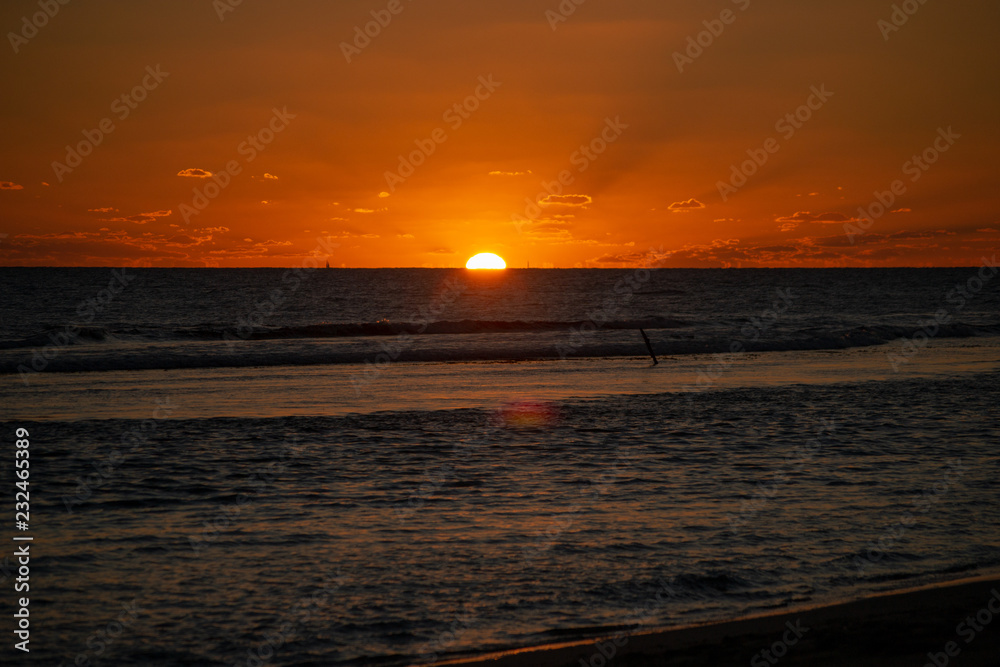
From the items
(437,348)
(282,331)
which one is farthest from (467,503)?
(282,331)

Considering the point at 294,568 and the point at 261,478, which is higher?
the point at 261,478

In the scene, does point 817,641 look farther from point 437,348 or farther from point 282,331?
point 282,331

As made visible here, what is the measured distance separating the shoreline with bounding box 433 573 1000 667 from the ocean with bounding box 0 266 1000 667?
31 centimetres

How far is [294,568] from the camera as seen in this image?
25.5 feet

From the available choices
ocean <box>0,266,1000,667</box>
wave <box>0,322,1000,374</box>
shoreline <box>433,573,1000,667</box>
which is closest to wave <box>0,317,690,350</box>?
wave <box>0,322,1000,374</box>

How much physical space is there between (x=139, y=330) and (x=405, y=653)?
4524cm

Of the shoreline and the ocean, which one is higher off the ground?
the ocean

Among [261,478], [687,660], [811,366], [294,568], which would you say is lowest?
[687,660]

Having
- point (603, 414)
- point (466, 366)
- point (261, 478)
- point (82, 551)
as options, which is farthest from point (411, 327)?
point (82, 551)

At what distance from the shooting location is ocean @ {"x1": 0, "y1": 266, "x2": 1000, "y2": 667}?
21.9 feet

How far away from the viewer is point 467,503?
10.2 m

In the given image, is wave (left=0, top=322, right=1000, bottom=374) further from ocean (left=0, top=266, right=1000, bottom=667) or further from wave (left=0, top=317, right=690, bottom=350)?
ocean (left=0, top=266, right=1000, bottom=667)

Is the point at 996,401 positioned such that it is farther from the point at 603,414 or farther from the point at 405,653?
the point at 405,653

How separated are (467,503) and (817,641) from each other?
5.02 metres
